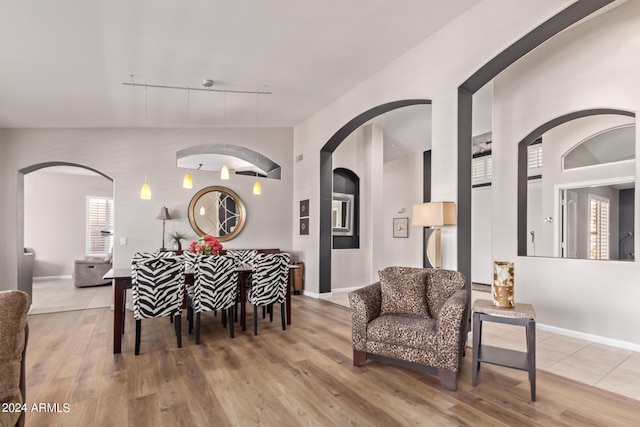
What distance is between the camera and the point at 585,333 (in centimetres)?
382

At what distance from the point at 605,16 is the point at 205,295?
5.28 meters

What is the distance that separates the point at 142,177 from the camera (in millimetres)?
5867

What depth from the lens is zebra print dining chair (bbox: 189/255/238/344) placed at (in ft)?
12.2

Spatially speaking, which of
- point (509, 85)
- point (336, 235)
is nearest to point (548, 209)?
point (509, 85)

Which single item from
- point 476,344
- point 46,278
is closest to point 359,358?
point 476,344

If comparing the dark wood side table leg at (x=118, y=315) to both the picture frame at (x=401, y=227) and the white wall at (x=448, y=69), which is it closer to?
the white wall at (x=448, y=69)

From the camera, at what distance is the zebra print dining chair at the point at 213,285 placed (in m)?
3.71

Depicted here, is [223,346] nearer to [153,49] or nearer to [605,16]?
[153,49]

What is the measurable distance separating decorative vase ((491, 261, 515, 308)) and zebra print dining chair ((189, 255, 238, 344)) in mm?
2586

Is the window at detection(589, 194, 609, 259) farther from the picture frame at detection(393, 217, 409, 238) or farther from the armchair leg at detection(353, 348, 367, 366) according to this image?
the armchair leg at detection(353, 348, 367, 366)

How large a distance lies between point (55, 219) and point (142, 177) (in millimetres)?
4805

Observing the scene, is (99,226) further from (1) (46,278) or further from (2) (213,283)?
(2) (213,283)

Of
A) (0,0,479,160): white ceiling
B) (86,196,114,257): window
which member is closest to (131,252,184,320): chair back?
(0,0,479,160): white ceiling

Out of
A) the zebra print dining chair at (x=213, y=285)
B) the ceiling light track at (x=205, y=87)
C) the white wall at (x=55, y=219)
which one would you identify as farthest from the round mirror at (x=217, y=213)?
the white wall at (x=55, y=219)
